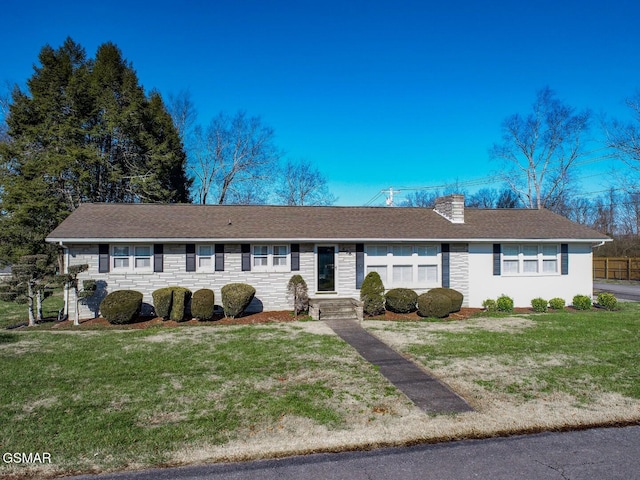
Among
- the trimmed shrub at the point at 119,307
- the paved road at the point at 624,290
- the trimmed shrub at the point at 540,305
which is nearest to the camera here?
the trimmed shrub at the point at 119,307

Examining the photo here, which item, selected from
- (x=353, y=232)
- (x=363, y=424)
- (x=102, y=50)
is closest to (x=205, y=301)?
(x=353, y=232)

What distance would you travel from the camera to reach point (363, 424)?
17.9 feet

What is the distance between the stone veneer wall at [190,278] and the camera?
13188mm

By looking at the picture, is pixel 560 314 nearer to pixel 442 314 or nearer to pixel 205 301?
pixel 442 314

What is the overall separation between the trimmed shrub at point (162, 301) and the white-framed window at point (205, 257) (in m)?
1.47

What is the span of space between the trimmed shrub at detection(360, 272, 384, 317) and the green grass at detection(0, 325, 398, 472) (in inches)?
136

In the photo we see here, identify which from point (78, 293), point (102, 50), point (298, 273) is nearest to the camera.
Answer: point (78, 293)

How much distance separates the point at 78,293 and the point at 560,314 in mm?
15226

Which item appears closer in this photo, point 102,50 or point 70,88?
point 70,88

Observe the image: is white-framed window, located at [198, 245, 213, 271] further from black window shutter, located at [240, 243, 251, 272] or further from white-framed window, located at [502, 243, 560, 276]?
white-framed window, located at [502, 243, 560, 276]

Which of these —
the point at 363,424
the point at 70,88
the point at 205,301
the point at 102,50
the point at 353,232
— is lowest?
the point at 363,424

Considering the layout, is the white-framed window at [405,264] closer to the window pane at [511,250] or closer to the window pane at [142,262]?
the window pane at [511,250]

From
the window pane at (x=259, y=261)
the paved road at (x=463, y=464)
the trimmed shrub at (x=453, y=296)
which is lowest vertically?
the paved road at (x=463, y=464)

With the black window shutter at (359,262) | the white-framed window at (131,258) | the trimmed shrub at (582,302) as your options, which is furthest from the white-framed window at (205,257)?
the trimmed shrub at (582,302)
